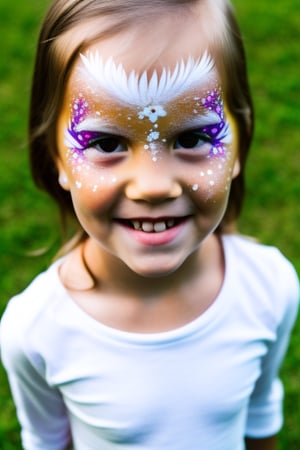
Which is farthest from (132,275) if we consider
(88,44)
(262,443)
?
(262,443)

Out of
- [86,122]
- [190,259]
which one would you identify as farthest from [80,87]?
[190,259]

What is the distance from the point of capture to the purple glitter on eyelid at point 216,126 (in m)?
1.50

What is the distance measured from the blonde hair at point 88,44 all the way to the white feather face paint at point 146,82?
6 centimetres

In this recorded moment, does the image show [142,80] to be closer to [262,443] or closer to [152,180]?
[152,180]

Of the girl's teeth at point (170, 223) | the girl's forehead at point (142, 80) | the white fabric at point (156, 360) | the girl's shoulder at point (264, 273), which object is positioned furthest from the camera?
the girl's shoulder at point (264, 273)

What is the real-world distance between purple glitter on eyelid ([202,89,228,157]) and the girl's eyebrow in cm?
1

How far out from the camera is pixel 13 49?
5.00 meters

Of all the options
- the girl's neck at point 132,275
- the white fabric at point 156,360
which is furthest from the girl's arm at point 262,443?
the girl's neck at point 132,275

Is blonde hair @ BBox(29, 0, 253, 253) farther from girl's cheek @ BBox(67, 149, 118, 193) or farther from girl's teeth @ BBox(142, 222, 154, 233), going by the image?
girl's teeth @ BBox(142, 222, 154, 233)

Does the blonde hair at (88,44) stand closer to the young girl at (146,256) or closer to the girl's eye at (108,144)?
the young girl at (146,256)

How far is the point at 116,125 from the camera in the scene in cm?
146

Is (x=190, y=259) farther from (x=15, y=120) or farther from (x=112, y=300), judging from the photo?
(x=15, y=120)

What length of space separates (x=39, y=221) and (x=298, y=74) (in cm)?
209

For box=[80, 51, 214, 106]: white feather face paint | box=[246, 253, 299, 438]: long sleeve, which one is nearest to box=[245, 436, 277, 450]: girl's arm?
box=[246, 253, 299, 438]: long sleeve
